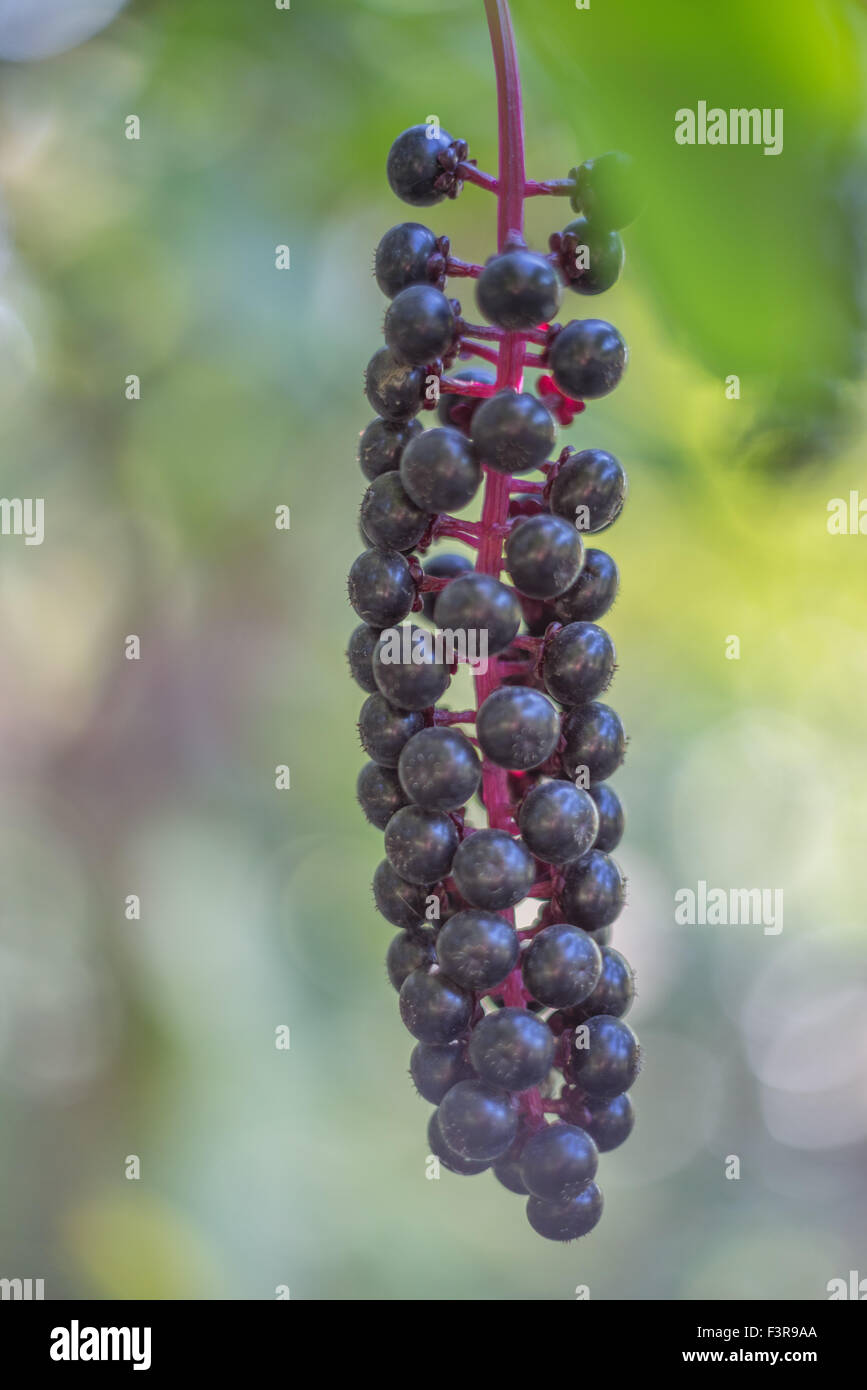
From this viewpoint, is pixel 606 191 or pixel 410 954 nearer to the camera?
pixel 606 191

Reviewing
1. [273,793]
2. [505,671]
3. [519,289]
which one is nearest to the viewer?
[519,289]

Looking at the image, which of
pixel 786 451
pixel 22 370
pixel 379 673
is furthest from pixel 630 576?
pixel 379 673

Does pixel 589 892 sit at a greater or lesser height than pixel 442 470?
lesser

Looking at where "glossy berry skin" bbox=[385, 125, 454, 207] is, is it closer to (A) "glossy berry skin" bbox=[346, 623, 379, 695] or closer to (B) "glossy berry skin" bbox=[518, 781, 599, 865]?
(A) "glossy berry skin" bbox=[346, 623, 379, 695]

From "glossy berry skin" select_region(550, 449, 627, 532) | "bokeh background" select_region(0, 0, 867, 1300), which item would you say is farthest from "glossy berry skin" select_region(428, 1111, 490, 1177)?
"bokeh background" select_region(0, 0, 867, 1300)

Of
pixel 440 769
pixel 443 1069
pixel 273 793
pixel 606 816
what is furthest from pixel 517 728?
pixel 273 793

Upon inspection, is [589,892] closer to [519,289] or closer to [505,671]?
[505,671]
